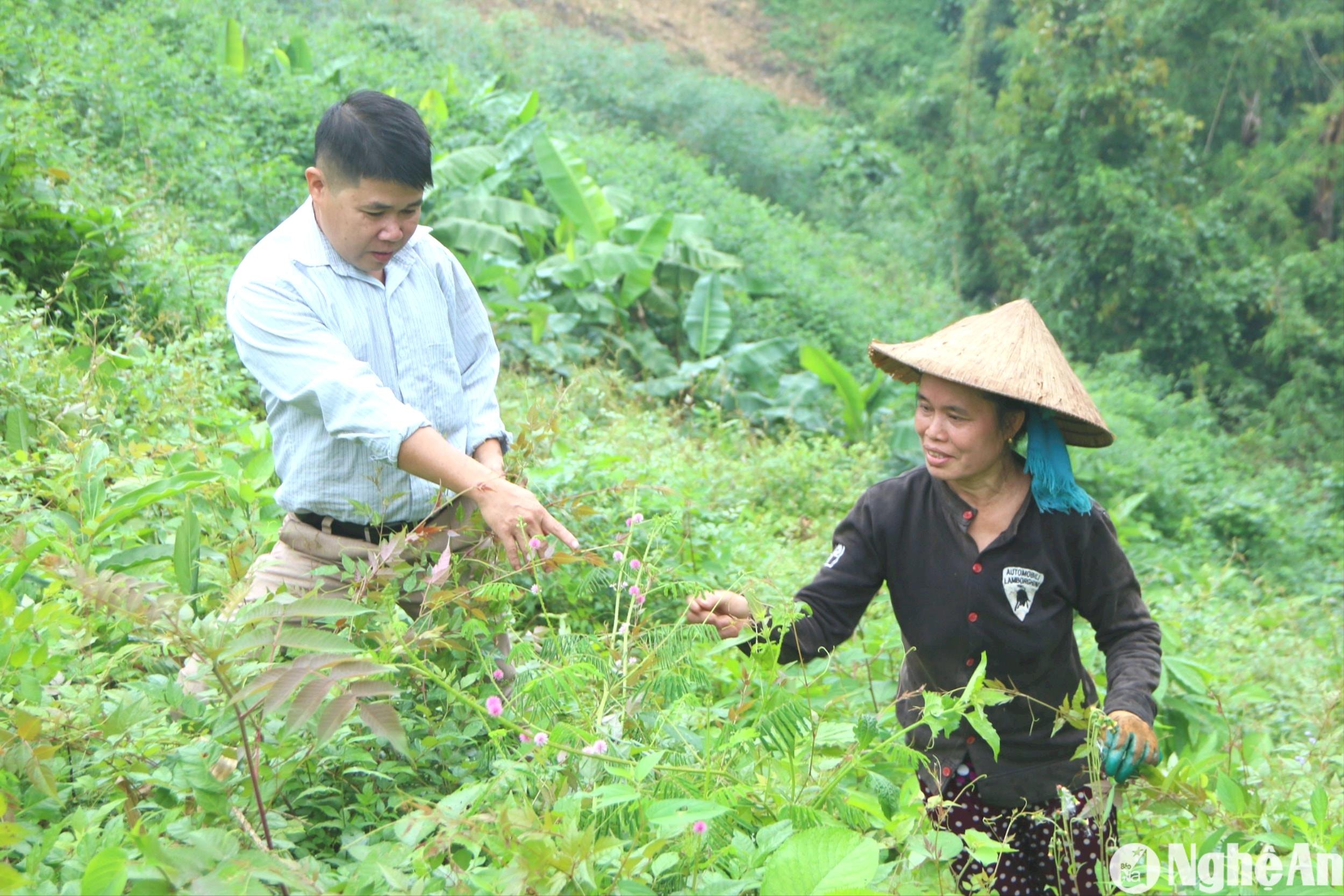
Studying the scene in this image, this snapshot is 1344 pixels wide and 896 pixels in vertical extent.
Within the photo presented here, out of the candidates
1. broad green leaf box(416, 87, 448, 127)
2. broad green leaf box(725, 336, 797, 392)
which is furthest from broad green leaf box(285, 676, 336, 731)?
broad green leaf box(416, 87, 448, 127)

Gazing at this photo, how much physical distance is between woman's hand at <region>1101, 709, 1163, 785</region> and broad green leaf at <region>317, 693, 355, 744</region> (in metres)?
1.43

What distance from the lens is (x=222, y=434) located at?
161 inches

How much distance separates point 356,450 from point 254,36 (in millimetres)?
9946

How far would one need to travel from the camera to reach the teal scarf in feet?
8.44

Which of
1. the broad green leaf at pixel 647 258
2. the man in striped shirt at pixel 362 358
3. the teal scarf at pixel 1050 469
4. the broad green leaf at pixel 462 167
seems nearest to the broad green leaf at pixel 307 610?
the man in striped shirt at pixel 362 358

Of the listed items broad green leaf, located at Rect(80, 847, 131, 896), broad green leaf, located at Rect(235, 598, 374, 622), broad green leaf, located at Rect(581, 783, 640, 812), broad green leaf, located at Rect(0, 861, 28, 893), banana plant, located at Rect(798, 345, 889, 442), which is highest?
broad green leaf, located at Rect(235, 598, 374, 622)

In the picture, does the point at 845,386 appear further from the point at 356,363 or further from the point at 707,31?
the point at 707,31

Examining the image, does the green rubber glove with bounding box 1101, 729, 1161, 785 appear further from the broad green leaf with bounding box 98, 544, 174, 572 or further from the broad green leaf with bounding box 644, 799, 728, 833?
the broad green leaf with bounding box 98, 544, 174, 572

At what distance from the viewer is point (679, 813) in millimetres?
1551

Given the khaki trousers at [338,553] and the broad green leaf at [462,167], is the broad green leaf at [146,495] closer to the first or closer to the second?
the khaki trousers at [338,553]

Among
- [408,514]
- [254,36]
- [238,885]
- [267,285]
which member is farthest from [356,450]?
[254,36]

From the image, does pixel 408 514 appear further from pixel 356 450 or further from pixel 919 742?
pixel 919 742

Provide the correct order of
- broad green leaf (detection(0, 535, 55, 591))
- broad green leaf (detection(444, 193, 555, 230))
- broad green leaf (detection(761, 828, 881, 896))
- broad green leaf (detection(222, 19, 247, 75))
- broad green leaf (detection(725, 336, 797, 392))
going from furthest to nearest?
1. broad green leaf (detection(222, 19, 247, 75))
2. broad green leaf (detection(444, 193, 555, 230))
3. broad green leaf (detection(725, 336, 797, 392))
4. broad green leaf (detection(0, 535, 55, 591))
5. broad green leaf (detection(761, 828, 881, 896))

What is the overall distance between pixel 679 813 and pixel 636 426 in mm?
4480
